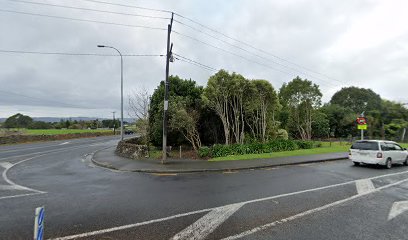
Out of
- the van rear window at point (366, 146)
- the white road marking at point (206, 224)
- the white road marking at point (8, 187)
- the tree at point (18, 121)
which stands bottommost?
the white road marking at point (8, 187)

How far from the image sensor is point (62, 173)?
11.9 meters

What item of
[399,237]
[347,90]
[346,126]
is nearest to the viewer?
[399,237]

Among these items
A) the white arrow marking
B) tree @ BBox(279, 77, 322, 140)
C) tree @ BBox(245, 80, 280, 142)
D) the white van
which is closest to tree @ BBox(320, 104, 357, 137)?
tree @ BBox(279, 77, 322, 140)

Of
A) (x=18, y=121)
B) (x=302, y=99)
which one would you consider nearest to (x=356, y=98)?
(x=302, y=99)

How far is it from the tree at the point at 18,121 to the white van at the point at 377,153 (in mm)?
97038

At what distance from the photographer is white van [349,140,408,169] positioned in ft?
43.8

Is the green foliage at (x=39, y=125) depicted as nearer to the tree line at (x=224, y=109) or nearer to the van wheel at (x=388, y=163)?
the tree line at (x=224, y=109)

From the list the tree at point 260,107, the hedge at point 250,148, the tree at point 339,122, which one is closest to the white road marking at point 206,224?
the hedge at point 250,148

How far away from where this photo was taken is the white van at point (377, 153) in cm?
1336

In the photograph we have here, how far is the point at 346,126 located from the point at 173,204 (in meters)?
43.5

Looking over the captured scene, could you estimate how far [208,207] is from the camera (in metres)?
6.25

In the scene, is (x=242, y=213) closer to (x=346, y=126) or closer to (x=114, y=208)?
(x=114, y=208)

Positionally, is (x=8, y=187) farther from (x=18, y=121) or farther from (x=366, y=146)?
(x=18, y=121)

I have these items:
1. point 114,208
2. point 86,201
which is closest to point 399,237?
point 114,208
